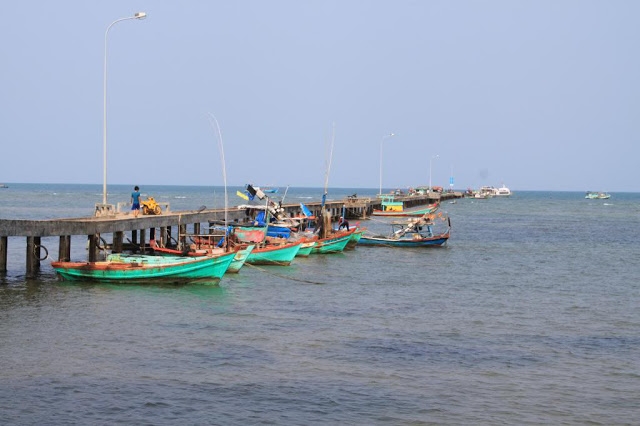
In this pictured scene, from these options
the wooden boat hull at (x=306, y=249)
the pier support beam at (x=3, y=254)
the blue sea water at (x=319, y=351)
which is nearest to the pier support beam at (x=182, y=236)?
the blue sea water at (x=319, y=351)

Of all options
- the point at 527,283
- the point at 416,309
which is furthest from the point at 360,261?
the point at 416,309

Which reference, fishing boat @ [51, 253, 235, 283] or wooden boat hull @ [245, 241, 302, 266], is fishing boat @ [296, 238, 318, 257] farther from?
fishing boat @ [51, 253, 235, 283]

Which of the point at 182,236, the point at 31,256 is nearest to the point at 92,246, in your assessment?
the point at 31,256

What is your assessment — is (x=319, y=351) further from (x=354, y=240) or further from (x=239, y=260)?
(x=354, y=240)

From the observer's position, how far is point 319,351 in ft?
74.5

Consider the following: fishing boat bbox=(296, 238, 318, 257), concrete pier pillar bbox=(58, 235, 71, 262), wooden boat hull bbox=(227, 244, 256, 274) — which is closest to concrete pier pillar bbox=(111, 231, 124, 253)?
concrete pier pillar bbox=(58, 235, 71, 262)

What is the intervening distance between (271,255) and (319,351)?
2044 centimetres

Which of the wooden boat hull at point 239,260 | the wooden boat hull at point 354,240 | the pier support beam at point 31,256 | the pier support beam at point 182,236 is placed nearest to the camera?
the pier support beam at point 31,256

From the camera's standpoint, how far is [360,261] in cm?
4944

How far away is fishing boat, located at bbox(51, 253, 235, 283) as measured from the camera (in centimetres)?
3372

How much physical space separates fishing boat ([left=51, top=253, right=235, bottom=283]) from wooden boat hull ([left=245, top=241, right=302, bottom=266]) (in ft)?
26.5

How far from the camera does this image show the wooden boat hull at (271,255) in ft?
140

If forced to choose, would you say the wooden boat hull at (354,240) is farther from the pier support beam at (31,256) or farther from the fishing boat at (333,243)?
the pier support beam at (31,256)

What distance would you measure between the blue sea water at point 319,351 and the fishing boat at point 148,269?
51 centimetres
